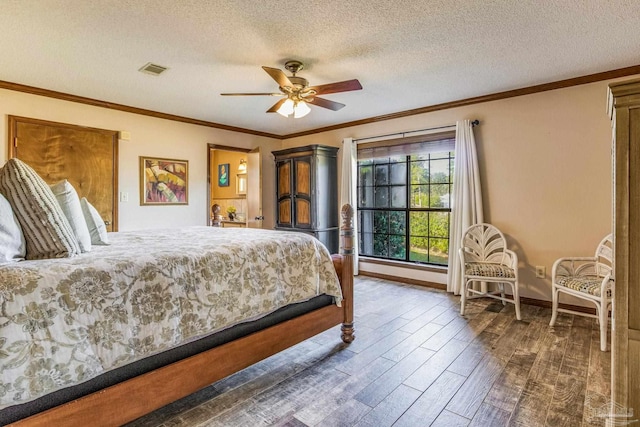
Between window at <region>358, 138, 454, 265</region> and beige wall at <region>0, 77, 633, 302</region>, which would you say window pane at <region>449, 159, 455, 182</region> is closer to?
window at <region>358, 138, 454, 265</region>

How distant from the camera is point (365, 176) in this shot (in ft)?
16.9

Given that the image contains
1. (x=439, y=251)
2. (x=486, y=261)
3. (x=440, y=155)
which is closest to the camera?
(x=486, y=261)

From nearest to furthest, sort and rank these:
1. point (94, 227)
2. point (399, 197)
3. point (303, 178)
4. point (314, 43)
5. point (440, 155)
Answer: point (94, 227) < point (314, 43) < point (440, 155) < point (399, 197) < point (303, 178)

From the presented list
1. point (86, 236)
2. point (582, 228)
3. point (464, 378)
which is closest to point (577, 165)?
point (582, 228)

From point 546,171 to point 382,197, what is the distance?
2.07 metres

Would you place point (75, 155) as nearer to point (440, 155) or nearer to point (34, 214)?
point (34, 214)

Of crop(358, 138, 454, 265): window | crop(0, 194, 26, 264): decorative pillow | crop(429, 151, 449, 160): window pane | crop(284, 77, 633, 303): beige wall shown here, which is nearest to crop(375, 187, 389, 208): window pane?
crop(358, 138, 454, 265): window

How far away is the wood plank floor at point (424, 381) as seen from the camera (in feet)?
5.66

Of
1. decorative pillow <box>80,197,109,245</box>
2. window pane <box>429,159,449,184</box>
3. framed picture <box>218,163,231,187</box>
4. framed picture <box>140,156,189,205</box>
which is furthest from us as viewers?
framed picture <box>218,163,231,187</box>

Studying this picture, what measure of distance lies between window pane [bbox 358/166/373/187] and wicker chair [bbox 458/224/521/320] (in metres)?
1.78

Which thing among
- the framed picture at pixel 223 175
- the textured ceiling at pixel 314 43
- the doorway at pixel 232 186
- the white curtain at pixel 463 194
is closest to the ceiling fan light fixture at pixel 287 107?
the textured ceiling at pixel 314 43

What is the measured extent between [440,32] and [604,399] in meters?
2.51

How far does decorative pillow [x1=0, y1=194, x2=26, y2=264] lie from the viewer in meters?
1.35

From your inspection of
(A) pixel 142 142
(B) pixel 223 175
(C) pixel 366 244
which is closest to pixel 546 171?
(C) pixel 366 244
